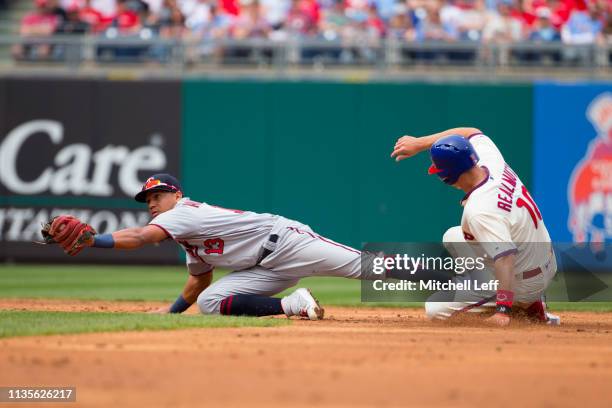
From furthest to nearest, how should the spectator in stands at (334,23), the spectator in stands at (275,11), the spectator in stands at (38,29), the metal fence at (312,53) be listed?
the spectator in stands at (275,11) < the spectator in stands at (334,23) < the spectator in stands at (38,29) < the metal fence at (312,53)

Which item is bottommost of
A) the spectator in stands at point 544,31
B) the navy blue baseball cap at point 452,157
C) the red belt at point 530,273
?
the red belt at point 530,273

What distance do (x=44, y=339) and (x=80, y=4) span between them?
40.6ft

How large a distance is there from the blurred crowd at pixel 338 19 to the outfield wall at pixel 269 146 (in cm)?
105

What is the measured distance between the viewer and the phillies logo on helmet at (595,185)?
49.7ft

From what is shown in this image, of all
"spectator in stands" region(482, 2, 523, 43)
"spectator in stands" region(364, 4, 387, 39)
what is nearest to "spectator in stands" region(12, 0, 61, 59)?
"spectator in stands" region(364, 4, 387, 39)

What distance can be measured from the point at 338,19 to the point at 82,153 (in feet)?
15.6

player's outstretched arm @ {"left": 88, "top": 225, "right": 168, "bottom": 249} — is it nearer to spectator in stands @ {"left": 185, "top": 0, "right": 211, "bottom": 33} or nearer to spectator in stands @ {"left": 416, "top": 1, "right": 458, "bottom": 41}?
spectator in stands @ {"left": 416, "top": 1, "right": 458, "bottom": 41}

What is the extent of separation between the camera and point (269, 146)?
Result: 1580 centimetres

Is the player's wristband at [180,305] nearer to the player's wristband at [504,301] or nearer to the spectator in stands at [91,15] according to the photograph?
the player's wristband at [504,301]

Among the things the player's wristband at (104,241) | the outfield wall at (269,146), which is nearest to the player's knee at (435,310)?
the player's wristband at (104,241)

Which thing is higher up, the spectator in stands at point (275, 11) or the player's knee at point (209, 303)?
the spectator in stands at point (275, 11)

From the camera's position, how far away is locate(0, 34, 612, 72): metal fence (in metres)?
15.7

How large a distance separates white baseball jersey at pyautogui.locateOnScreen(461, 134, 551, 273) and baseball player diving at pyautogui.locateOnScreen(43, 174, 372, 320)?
124cm

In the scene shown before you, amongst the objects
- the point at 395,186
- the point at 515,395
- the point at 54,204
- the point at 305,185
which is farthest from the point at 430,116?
the point at 515,395
